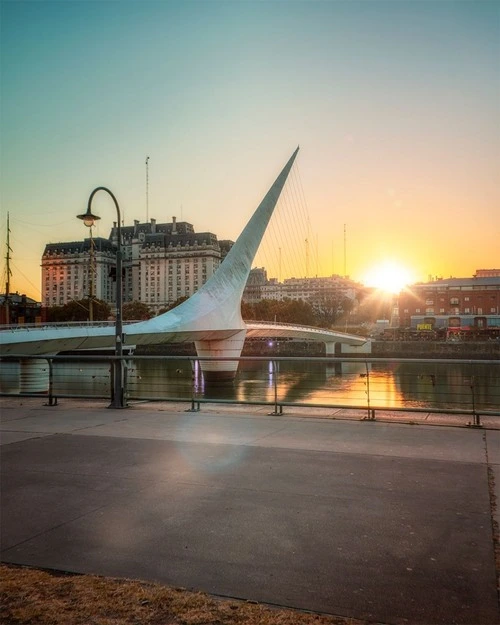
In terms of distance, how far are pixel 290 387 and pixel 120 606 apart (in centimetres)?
3477

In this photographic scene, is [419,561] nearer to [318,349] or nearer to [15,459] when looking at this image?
[15,459]

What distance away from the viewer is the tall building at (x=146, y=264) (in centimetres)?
15925

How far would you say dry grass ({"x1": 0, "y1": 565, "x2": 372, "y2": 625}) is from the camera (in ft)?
8.92

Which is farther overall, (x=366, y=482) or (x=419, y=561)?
(x=366, y=482)

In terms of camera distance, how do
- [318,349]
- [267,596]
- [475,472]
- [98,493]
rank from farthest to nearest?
[318,349]
[475,472]
[98,493]
[267,596]

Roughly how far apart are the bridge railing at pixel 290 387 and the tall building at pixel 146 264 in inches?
3590

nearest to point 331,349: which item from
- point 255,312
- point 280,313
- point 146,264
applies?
point 280,313

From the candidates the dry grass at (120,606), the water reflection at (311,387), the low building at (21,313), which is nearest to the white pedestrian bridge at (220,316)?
the water reflection at (311,387)

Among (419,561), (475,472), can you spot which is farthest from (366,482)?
(419,561)

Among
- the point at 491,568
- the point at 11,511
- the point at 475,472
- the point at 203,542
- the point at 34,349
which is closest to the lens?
the point at 491,568

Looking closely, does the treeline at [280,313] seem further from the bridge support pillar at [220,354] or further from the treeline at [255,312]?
the bridge support pillar at [220,354]

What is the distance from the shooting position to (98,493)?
16.1ft

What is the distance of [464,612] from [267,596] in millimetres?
1011

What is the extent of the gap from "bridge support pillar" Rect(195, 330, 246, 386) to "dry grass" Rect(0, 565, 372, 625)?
47228 millimetres
